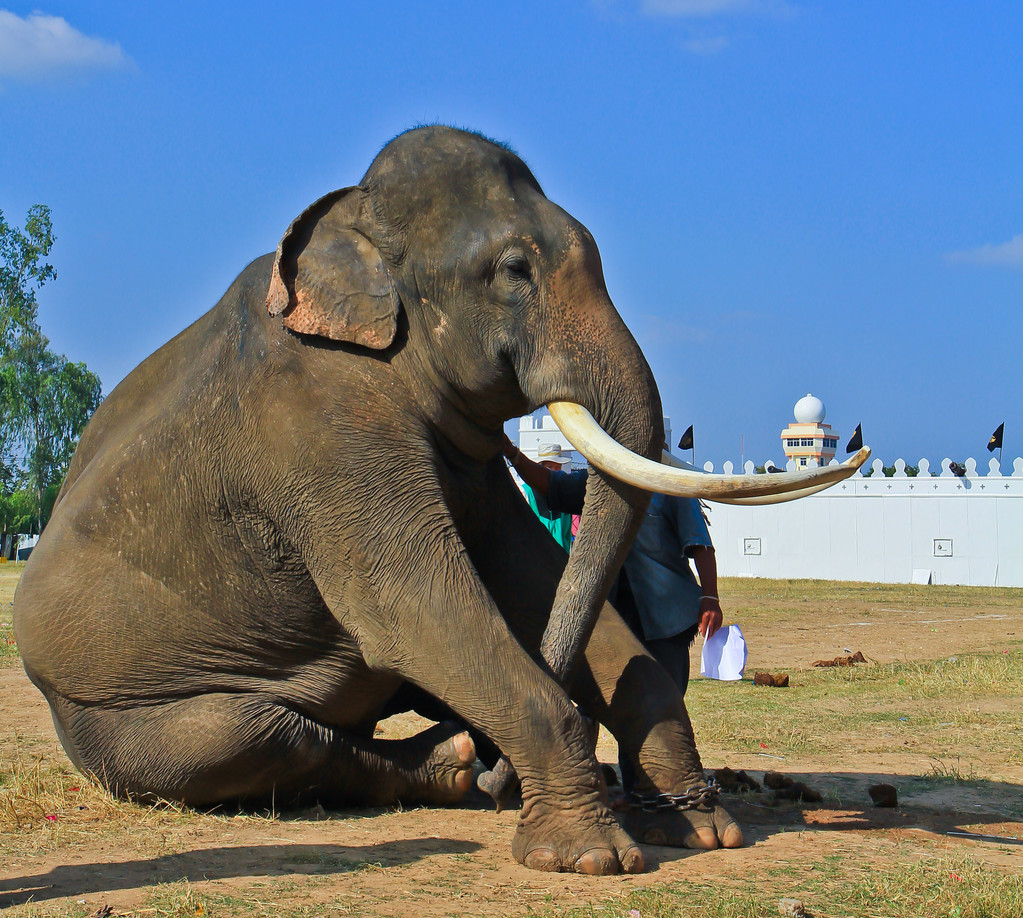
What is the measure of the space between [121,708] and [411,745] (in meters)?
1.25

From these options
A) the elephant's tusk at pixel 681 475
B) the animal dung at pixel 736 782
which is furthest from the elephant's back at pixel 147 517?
the animal dung at pixel 736 782

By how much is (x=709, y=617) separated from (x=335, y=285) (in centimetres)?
238

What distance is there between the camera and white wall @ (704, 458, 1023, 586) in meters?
27.6

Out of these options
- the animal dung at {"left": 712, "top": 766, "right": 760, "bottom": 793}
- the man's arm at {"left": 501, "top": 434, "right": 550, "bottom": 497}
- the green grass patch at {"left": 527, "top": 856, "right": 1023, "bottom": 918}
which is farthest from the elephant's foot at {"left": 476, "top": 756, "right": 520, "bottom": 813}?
the man's arm at {"left": 501, "top": 434, "right": 550, "bottom": 497}

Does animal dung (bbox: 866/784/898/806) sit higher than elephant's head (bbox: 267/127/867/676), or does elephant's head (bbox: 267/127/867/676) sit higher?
elephant's head (bbox: 267/127/867/676)

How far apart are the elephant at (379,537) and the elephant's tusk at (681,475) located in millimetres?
14

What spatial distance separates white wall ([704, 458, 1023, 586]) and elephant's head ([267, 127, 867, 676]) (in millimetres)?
22244

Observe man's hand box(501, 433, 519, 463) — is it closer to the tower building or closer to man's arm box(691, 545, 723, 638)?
man's arm box(691, 545, 723, 638)

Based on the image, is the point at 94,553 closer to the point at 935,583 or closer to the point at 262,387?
the point at 262,387

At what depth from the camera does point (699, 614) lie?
5977 mm

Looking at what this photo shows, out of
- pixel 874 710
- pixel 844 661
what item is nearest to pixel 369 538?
pixel 874 710

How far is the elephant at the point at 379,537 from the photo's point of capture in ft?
15.0

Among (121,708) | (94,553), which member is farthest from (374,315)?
(121,708)

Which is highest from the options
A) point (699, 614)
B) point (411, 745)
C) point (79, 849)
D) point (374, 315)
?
point (374, 315)
